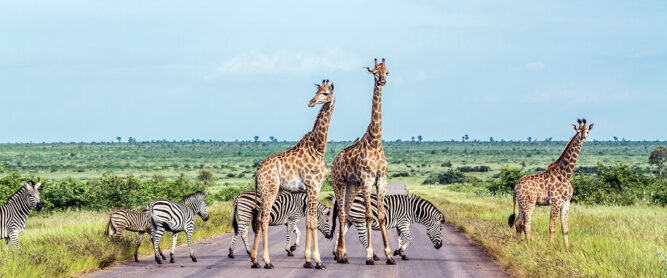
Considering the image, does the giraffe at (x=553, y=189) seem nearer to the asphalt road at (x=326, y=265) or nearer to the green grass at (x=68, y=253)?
the asphalt road at (x=326, y=265)

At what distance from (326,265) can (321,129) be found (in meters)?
2.71

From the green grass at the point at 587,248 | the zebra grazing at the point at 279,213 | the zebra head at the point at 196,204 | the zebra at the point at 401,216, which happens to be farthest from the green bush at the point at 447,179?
the zebra head at the point at 196,204

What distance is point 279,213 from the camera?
15906 mm

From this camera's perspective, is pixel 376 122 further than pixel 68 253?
Yes

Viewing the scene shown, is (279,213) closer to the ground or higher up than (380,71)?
closer to the ground

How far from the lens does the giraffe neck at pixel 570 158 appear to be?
15.7m

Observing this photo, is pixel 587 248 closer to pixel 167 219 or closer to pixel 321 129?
pixel 321 129

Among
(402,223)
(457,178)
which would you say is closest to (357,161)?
(402,223)

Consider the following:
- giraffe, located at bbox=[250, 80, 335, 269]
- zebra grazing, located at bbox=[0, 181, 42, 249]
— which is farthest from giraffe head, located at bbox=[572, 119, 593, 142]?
zebra grazing, located at bbox=[0, 181, 42, 249]

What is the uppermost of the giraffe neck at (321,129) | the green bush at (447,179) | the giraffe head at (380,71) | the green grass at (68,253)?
the giraffe head at (380,71)

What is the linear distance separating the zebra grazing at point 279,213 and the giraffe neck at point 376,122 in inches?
120

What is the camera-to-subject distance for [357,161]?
45.9 feet


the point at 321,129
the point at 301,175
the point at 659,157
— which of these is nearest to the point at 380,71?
the point at 321,129

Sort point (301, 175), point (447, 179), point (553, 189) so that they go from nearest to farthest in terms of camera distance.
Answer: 1. point (301, 175)
2. point (553, 189)
3. point (447, 179)
